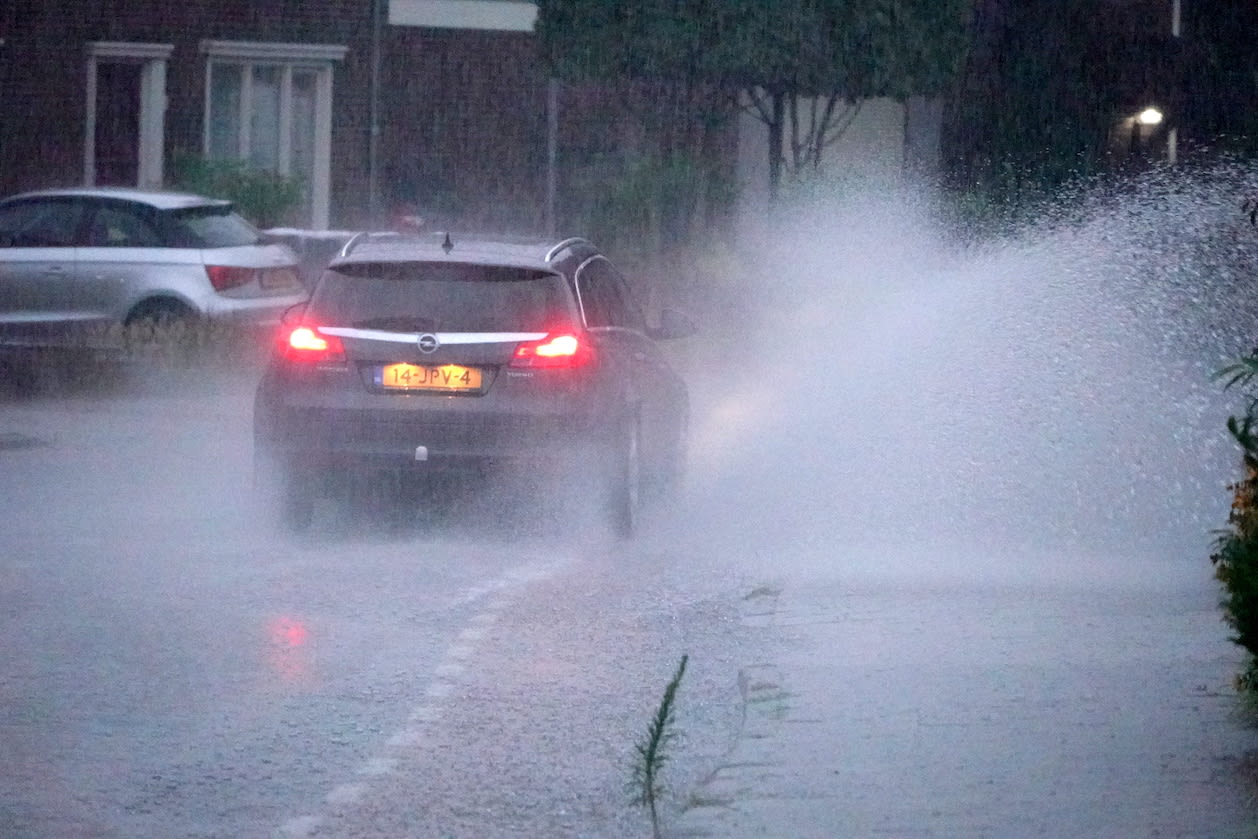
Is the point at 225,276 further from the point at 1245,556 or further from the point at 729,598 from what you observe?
the point at 1245,556

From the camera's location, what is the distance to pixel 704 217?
29.7 meters

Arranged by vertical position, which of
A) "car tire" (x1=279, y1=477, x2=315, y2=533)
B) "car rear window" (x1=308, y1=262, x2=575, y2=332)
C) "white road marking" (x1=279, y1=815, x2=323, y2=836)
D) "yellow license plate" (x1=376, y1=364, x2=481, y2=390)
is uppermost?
"car rear window" (x1=308, y1=262, x2=575, y2=332)

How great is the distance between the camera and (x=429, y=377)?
37.5 feet

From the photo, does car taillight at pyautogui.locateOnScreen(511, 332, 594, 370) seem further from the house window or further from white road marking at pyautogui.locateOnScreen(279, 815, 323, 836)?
the house window

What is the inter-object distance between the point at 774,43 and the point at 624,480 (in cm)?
1610

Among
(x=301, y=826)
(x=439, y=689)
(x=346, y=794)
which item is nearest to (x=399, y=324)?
(x=439, y=689)

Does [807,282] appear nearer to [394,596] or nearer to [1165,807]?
[394,596]

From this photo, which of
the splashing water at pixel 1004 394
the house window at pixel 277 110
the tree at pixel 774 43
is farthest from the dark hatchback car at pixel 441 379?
the house window at pixel 277 110

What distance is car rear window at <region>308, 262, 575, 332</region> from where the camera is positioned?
11516 mm

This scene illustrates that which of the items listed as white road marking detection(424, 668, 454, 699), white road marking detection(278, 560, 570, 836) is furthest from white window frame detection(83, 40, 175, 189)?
white road marking detection(424, 668, 454, 699)

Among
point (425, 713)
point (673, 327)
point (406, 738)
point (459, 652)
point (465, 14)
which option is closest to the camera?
point (406, 738)

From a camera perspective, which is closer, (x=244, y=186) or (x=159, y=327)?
(x=159, y=327)

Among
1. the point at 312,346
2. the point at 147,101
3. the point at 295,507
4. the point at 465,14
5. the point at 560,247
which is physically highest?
the point at 465,14

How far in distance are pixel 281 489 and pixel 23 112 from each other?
63.7ft
